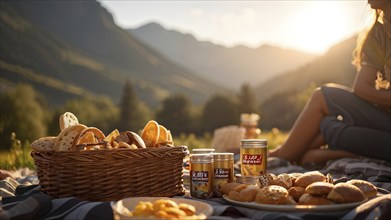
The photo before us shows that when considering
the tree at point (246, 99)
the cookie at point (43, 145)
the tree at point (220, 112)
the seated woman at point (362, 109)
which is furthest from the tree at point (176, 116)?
the cookie at point (43, 145)

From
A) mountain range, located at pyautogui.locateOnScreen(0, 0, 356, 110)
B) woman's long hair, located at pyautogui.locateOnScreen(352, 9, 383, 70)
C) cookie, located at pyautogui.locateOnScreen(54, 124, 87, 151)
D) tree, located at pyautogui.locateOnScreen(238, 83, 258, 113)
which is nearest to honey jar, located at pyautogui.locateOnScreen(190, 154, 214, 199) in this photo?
cookie, located at pyautogui.locateOnScreen(54, 124, 87, 151)

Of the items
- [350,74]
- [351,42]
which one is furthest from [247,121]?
[350,74]

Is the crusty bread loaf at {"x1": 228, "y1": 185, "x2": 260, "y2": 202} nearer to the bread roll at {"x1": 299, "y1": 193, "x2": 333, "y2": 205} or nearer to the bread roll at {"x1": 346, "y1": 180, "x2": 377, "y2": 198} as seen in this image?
the bread roll at {"x1": 299, "y1": 193, "x2": 333, "y2": 205}

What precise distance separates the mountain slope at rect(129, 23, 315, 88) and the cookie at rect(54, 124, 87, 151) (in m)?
93.5

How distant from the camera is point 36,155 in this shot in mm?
2109

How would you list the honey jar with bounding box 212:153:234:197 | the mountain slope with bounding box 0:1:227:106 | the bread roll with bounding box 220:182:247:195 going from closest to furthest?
the bread roll with bounding box 220:182:247:195, the honey jar with bounding box 212:153:234:197, the mountain slope with bounding box 0:1:227:106

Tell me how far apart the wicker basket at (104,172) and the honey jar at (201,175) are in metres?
0.14

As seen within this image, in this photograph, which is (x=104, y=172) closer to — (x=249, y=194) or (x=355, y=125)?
(x=249, y=194)

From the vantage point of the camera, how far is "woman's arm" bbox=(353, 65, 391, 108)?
3.48m

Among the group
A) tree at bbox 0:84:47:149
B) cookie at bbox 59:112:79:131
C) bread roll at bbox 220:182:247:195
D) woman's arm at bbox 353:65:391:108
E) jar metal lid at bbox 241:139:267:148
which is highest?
woman's arm at bbox 353:65:391:108

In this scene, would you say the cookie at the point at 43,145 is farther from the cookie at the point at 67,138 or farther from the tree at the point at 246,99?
the tree at the point at 246,99

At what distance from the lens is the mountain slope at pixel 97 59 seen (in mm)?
67975

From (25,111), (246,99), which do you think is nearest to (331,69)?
(246,99)

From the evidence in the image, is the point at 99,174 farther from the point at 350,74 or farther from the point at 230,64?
the point at 230,64
